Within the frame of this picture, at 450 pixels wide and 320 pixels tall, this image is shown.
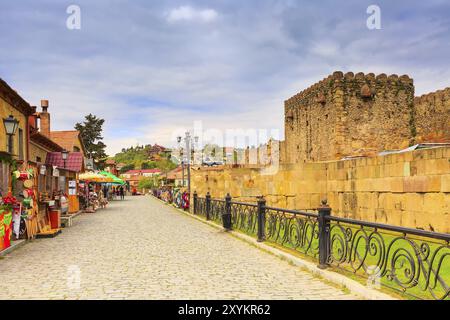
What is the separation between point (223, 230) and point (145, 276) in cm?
724

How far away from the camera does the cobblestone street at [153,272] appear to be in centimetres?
611

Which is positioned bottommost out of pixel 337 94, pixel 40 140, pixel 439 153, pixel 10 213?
pixel 10 213

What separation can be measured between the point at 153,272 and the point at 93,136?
197 ft

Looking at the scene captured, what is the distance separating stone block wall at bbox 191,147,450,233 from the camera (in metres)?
11.1

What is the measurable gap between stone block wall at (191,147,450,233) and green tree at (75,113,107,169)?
43.9m

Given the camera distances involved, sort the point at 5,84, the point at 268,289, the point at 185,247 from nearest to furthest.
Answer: the point at 268,289, the point at 185,247, the point at 5,84

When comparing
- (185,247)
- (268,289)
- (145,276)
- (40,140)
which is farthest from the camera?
(40,140)

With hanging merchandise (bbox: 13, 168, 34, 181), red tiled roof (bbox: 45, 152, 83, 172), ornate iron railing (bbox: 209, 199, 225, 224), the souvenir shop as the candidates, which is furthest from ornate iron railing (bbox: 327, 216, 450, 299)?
red tiled roof (bbox: 45, 152, 83, 172)

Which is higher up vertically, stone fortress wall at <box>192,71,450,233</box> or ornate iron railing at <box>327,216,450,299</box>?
stone fortress wall at <box>192,71,450,233</box>

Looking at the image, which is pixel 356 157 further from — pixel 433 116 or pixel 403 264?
pixel 403 264

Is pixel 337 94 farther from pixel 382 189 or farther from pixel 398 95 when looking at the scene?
pixel 382 189

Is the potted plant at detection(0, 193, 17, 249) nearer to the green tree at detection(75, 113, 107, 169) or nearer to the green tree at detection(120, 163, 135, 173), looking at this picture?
the green tree at detection(75, 113, 107, 169)
